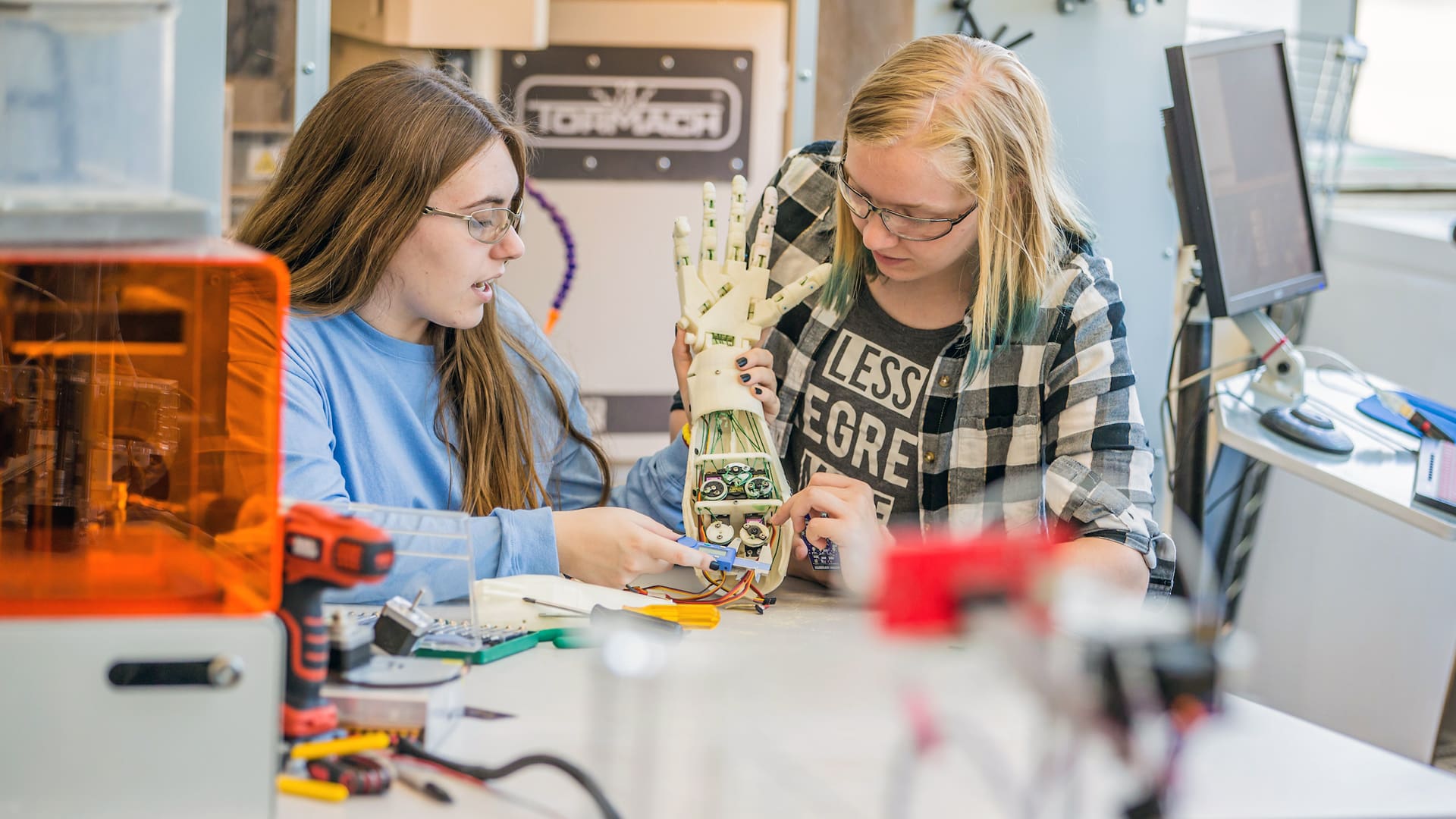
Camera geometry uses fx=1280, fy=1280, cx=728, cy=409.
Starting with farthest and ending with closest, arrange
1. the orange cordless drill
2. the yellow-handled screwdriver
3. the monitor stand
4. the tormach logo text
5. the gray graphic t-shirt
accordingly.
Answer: the tormach logo text
the monitor stand
the gray graphic t-shirt
the yellow-handled screwdriver
the orange cordless drill

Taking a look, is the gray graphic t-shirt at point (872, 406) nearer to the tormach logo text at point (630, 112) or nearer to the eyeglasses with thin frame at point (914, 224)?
the eyeglasses with thin frame at point (914, 224)

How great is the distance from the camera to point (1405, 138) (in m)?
3.12

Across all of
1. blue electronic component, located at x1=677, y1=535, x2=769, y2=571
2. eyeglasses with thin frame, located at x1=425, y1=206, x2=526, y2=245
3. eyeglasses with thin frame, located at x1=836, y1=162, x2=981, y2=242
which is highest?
eyeglasses with thin frame, located at x1=836, y1=162, x2=981, y2=242

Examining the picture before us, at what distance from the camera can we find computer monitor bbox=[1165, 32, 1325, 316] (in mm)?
1874

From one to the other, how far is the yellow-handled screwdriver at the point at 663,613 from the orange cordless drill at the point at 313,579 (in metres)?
0.34

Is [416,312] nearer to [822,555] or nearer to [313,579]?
[822,555]

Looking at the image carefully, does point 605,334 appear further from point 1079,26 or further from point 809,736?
point 809,736

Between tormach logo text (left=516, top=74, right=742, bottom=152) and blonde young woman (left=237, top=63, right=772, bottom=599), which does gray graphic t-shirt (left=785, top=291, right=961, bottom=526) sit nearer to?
blonde young woman (left=237, top=63, right=772, bottom=599)

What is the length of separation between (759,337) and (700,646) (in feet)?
1.28

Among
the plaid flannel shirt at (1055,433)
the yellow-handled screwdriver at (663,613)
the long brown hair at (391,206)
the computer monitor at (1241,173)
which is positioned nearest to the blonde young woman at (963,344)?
the plaid flannel shirt at (1055,433)

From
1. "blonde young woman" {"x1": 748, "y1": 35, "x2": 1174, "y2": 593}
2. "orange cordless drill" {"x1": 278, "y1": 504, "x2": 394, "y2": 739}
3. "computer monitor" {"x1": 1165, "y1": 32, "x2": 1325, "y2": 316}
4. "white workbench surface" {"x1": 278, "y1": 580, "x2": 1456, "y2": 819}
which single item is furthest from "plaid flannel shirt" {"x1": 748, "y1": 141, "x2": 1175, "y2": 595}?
"orange cordless drill" {"x1": 278, "y1": 504, "x2": 394, "y2": 739}

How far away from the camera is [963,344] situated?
4.84ft

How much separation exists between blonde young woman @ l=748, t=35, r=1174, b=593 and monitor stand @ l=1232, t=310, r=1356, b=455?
750 mm

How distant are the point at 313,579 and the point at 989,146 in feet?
2.82
